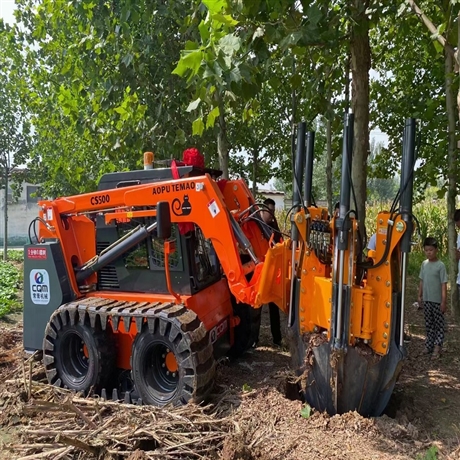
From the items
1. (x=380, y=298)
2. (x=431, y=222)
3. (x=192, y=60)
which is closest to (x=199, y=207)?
(x=192, y=60)

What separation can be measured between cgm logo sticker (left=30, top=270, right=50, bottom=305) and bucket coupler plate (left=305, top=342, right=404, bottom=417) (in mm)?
3003

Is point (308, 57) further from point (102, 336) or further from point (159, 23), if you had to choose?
point (102, 336)

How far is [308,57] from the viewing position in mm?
7102

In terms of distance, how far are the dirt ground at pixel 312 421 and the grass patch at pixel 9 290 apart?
3594mm

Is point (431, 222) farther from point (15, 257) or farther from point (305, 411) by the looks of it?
point (15, 257)

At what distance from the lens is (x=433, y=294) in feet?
20.4

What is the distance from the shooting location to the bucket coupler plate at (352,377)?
4.12 meters

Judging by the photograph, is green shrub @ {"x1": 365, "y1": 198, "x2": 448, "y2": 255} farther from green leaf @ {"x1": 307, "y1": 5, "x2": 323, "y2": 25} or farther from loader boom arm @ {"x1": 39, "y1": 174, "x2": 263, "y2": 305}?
green leaf @ {"x1": 307, "y1": 5, "x2": 323, "y2": 25}

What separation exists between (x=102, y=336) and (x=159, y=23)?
4.92m

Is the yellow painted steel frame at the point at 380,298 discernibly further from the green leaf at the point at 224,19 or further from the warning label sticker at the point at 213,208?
the green leaf at the point at 224,19

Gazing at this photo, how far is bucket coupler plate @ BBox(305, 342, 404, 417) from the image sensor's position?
13.5ft

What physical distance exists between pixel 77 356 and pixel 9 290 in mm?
6363

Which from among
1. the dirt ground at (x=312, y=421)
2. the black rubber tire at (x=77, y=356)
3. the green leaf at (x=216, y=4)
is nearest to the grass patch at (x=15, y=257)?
the dirt ground at (x=312, y=421)

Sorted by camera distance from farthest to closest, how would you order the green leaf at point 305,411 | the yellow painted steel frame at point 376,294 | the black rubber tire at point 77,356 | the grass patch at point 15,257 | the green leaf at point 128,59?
the grass patch at point 15,257
the green leaf at point 128,59
the black rubber tire at point 77,356
the green leaf at point 305,411
the yellow painted steel frame at point 376,294
